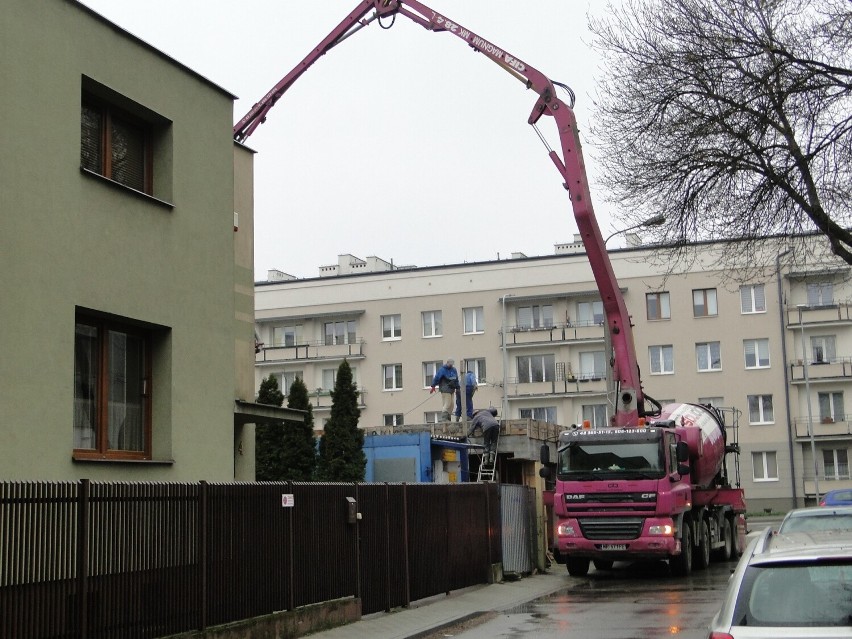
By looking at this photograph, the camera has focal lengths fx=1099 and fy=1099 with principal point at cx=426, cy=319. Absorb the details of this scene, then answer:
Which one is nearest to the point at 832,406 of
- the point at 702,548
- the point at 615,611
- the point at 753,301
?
the point at 753,301

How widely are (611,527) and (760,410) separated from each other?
39914 mm

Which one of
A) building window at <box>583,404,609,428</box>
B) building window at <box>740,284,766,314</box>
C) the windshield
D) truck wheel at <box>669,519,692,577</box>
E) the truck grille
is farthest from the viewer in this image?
building window at <box>583,404,609,428</box>

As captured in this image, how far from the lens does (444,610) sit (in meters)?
15.7

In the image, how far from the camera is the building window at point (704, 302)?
59.3 meters

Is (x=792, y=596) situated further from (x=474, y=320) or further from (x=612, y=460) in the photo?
(x=474, y=320)

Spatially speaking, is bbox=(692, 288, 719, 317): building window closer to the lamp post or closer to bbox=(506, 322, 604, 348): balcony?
the lamp post

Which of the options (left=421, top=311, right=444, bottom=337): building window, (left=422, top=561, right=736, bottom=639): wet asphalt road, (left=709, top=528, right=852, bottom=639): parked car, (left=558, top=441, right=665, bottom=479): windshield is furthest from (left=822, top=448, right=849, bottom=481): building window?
(left=709, top=528, right=852, bottom=639): parked car

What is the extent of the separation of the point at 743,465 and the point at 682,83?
4059 centimetres

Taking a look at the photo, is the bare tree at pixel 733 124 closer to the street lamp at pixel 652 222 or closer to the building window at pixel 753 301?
the street lamp at pixel 652 222

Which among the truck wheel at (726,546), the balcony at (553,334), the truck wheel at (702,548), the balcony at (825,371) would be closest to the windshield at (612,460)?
the truck wheel at (702,548)

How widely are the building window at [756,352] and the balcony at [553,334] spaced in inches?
306

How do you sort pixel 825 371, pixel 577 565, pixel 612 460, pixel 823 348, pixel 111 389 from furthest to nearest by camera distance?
1. pixel 823 348
2. pixel 825 371
3. pixel 577 565
4. pixel 612 460
5. pixel 111 389

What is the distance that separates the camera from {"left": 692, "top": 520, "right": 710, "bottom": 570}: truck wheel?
23.3 metres

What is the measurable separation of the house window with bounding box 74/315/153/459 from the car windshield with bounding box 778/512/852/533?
8917mm
